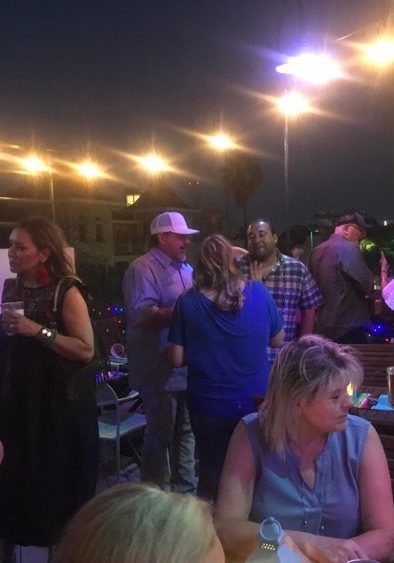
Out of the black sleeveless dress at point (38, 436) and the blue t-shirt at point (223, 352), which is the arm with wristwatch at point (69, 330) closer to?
the black sleeveless dress at point (38, 436)

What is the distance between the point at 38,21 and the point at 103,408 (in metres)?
5.24

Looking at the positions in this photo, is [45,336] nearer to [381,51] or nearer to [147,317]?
[147,317]

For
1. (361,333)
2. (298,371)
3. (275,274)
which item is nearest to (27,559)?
(298,371)

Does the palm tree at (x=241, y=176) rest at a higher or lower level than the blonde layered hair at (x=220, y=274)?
higher

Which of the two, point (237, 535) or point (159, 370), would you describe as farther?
point (159, 370)

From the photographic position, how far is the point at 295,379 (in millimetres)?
1686

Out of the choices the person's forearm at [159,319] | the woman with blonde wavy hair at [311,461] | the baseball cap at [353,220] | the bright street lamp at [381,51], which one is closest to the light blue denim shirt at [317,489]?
the woman with blonde wavy hair at [311,461]

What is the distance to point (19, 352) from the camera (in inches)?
88.0

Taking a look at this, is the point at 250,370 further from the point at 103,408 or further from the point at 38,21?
the point at 38,21

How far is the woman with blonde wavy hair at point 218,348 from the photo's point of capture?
2646 mm

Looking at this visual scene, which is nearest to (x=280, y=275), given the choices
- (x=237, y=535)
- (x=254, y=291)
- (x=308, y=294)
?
(x=308, y=294)

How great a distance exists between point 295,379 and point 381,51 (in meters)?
4.65

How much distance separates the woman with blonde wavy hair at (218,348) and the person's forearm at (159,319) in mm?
536

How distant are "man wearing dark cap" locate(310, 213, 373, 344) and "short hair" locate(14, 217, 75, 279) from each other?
3.07 meters
